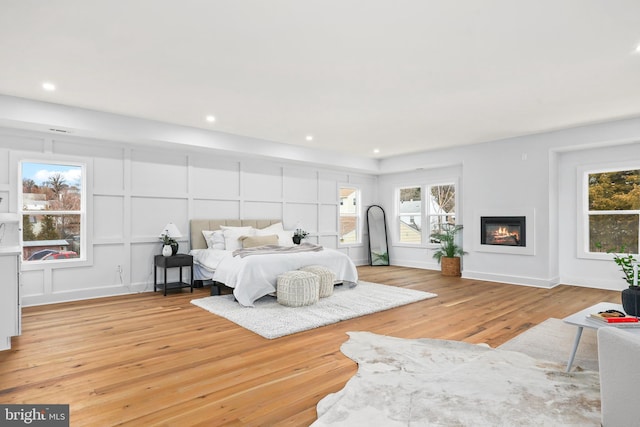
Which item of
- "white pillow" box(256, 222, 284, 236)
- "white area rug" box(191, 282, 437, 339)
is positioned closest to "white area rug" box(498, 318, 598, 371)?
"white area rug" box(191, 282, 437, 339)

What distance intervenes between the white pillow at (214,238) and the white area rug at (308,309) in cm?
105

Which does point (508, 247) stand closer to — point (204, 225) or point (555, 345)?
point (555, 345)

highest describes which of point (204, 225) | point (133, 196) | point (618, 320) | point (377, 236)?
point (133, 196)

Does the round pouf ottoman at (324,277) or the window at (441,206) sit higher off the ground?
the window at (441,206)

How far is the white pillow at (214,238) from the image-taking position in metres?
6.20

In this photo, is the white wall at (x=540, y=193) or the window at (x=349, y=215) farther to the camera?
the window at (x=349, y=215)

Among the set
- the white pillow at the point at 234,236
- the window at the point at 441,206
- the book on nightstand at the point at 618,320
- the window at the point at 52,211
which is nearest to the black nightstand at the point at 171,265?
the white pillow at the point at 234,236

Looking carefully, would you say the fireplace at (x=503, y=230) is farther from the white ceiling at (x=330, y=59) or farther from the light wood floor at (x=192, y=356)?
the white ceiling at (x=330, y=59)

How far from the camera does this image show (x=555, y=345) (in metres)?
3.34

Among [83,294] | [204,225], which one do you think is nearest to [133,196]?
[204,225]

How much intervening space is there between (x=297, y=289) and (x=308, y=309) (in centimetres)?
29

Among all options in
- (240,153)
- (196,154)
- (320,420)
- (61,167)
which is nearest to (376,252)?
(240,153)

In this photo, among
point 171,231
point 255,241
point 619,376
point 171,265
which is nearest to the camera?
point 619,376

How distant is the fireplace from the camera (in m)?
6.48
